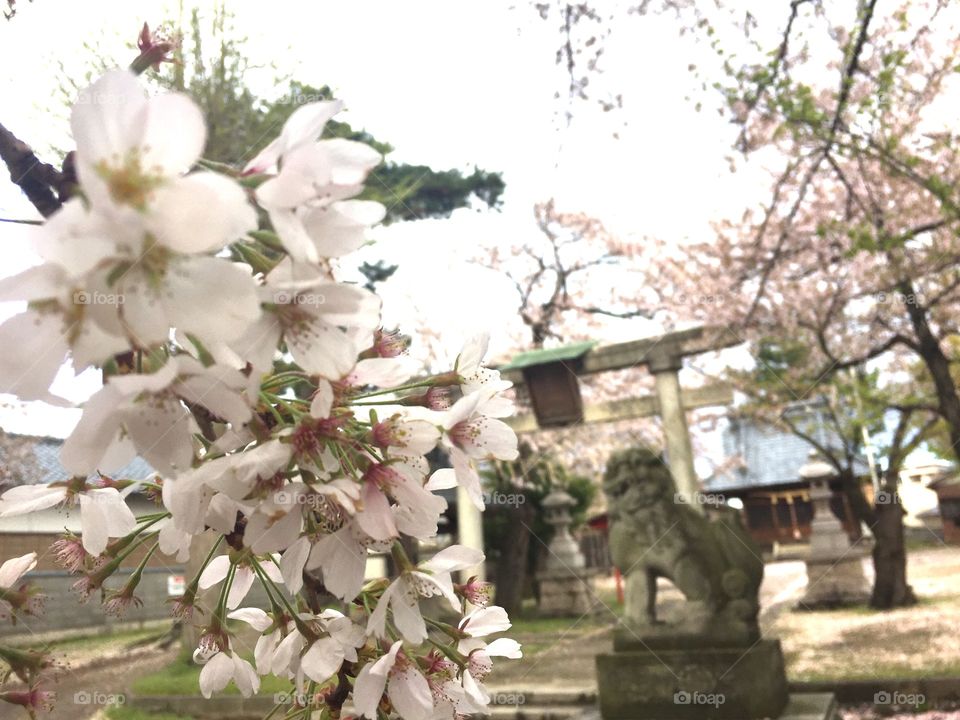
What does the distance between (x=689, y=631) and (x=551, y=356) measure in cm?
267

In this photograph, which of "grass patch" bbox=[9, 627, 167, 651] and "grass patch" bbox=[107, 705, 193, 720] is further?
"grass patch" bbox=[107, 705, 193, 720]

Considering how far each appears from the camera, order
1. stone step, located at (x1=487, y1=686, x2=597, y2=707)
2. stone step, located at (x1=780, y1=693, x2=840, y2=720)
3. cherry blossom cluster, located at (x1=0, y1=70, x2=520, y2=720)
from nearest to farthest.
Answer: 1. cherry blossom cluster, located at (x1=0, y1=70, x2=520, y2=720)
2. stone step, located at (x1=780, y1=693, x2=840, y2=720)
3. stone step, located at (x1=487, y1=686, x2=597, y2=707)

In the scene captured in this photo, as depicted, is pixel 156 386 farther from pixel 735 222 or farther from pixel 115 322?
pixel 735 222

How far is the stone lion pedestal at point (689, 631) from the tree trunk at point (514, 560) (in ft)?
19.1

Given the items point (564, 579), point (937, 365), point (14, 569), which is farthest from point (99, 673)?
point (564, 579)

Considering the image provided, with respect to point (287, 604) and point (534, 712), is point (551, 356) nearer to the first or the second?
point (534, 712)

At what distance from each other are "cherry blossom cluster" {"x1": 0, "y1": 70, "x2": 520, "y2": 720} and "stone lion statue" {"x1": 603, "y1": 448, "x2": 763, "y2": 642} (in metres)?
4.04

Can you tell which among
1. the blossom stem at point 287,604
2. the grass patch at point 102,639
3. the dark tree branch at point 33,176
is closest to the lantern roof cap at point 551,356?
the grass patch at point 102,639

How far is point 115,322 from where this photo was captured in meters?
0.34

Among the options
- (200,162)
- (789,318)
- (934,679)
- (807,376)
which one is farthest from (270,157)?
(807,376)

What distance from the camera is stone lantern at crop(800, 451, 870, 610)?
9539mm

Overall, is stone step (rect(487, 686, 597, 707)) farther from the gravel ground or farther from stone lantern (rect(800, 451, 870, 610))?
stone lantern (rect(800, 451, 870, 610))

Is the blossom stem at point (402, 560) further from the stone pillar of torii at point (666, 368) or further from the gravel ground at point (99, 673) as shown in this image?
the stone pillar of torii at point (666, 368)

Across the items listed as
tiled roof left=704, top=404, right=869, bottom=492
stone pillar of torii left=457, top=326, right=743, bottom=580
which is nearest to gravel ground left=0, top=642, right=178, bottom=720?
stone pillar of torii left=457, top=326, right=743, bottom=580
